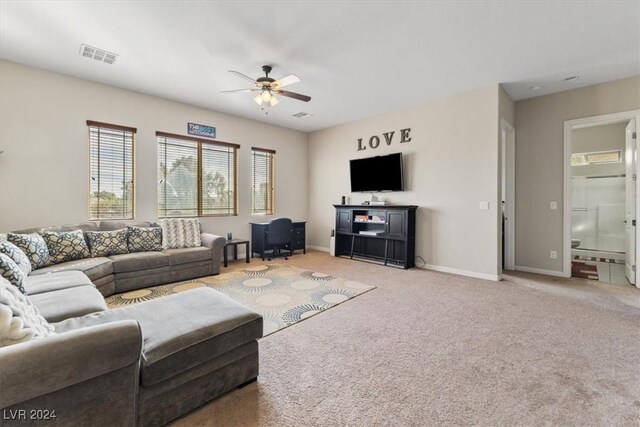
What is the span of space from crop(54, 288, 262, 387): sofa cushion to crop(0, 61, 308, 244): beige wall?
3.16 m

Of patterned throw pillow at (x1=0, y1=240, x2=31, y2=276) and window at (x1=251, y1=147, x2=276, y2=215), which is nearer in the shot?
patterned throw pillow at (x1=0, y1=240, x2=31, y2=276)

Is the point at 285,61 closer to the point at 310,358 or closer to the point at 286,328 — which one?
the point at 286,328

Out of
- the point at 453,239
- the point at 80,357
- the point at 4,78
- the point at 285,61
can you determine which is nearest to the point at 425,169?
the point at 453,239

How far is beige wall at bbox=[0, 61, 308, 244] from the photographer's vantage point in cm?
364

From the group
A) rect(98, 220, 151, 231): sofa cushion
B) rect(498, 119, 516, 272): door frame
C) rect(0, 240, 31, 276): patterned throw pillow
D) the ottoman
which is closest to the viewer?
the ottoman

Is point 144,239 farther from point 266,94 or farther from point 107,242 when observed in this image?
point 266,94

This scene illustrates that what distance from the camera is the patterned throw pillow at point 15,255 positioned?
8.54 feet

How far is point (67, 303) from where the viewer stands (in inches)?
80.4

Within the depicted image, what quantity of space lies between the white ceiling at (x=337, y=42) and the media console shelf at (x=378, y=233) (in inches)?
84.0

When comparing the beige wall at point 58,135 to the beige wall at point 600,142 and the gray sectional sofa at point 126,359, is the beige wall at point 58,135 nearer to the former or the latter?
the gray sectional sofa at point 126,359

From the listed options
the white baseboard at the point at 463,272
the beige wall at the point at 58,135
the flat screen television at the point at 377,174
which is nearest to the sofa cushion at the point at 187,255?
the beige wall at the point at 58,135

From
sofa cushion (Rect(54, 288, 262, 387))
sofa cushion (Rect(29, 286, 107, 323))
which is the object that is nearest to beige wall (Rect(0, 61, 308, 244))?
sofa cushion (Rect(29, 286, 107, 323))

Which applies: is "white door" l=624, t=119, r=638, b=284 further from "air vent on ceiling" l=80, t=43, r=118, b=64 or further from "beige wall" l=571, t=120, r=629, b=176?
"air vent on ceiling" l=80, t=43, r=118, b=64

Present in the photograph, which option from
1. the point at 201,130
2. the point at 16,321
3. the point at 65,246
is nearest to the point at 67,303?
the point at 16,321
